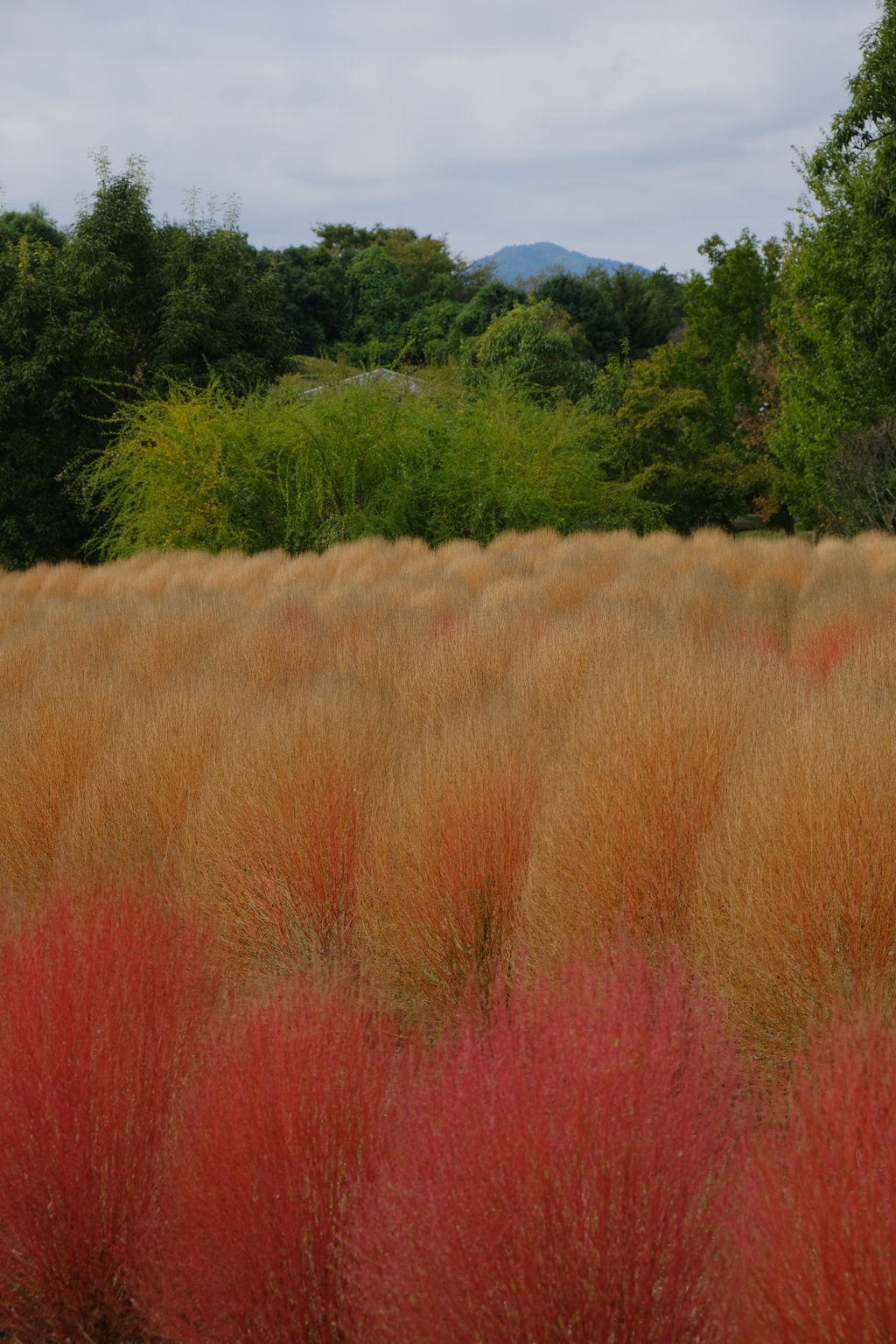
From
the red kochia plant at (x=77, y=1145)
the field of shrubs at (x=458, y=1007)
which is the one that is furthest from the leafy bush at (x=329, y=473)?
the red kochia plant at (x=77, y=1145)

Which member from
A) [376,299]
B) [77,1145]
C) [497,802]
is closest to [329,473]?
[497,802]

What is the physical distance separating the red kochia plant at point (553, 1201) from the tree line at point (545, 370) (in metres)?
→ 15.2

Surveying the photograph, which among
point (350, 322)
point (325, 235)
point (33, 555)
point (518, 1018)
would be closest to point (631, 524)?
point (33, 555)

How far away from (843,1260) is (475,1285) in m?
0.52

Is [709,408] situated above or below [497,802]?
above

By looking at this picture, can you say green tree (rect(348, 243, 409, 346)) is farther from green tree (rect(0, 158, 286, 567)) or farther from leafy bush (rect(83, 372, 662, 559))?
leafy bush (rect(83, 372, 662, 559))

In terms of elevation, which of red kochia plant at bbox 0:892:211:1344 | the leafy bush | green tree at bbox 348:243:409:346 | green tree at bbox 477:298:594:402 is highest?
green tree at bbox 348:243:409:346

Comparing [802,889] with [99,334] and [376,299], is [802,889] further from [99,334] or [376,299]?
[376,299]

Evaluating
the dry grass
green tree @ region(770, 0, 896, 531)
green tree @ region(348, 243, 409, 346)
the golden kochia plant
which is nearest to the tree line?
green tree @ region(770, 0, 896, 531)

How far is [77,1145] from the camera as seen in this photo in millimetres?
2207

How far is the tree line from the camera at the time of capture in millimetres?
17453

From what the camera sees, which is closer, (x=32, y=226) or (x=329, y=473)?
(x=329, y=473)

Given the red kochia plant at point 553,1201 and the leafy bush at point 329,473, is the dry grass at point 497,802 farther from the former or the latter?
the leafy bush at point 329,473

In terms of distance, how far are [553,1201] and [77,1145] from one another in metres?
1.00
